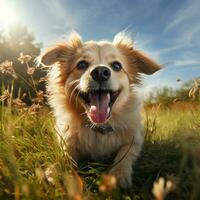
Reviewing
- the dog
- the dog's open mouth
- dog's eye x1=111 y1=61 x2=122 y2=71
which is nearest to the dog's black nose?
the dog

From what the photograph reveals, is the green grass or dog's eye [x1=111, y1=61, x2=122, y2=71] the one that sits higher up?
dog's eye [x1=111, y1=61, x2=122, y2=71]

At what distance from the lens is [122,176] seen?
11.7 feet

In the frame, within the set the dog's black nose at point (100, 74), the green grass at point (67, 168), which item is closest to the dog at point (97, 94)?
the dog's black nose at point (100, 74)

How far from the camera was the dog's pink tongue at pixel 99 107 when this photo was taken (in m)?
4.41

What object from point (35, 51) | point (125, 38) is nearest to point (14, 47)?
point (35, 51)

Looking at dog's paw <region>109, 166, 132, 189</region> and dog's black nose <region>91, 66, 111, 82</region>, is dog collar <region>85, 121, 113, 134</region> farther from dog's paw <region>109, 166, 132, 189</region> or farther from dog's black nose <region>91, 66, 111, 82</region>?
dog's paw <region>109, 166, 132, 189</region>

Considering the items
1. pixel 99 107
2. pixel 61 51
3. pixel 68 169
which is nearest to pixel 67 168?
pixel 68 169

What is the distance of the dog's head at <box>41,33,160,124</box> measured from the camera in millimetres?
4422

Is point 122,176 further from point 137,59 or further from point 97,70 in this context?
point 137,59

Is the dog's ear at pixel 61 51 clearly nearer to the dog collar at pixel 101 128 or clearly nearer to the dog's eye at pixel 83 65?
the dog's eye at pixel 83 65

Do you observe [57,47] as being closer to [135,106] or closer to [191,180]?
[135,106]

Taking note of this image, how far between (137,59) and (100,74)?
1.30 metres

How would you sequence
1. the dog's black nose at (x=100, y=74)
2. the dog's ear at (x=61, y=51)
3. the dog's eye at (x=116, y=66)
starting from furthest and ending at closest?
1. the dog's ear at (x=61, y=51)
2. the dog's eye at (x=116, y=66)
3. the dog's black nose at (x=100, y=74)

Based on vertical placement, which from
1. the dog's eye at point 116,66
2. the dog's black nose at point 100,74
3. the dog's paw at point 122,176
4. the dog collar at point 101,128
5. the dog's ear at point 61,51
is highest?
the dog's ear at point 61,51
